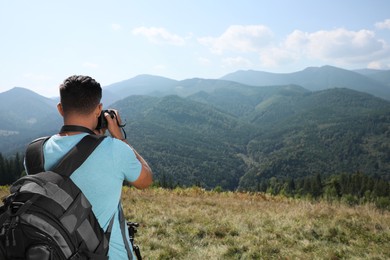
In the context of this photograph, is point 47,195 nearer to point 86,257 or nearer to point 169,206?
point 86,257

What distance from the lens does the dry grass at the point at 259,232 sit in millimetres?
6316

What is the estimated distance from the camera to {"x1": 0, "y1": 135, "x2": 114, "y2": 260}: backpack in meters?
1.91

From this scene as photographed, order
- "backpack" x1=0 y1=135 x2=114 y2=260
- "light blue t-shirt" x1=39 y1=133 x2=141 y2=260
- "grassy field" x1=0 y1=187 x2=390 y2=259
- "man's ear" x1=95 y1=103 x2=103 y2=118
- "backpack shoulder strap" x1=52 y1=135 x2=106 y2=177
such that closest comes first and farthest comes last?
"backpack" x1=0 y1=135 x2=114 y2=260 → "backpack shoulder strap" x1=52 y1=135 x2=106 y2=177 → "light blue t-shirt" x1=39 y1=133 x2=141 y2=260 → "man's ear" x1=95 y1=103 x2=103 y2=118 → "grassy field" x1=0 y1=187 x2=390 y2=259

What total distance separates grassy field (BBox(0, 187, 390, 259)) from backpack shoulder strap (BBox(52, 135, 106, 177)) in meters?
4.46

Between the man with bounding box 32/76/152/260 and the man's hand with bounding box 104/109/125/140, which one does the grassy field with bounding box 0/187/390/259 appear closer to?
the man with bounding box 32/76/152/260

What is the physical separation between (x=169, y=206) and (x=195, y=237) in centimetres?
270

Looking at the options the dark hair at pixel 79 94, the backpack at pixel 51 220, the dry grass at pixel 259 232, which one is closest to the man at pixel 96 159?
the dark hair at pixel 79 94

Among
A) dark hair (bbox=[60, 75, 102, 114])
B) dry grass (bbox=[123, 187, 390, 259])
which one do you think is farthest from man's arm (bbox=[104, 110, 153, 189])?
dry grass (bbox=[123, 187, 390, 259])

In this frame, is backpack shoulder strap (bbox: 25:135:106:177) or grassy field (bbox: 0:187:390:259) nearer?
backpack shoulder strap (bbox: 25:135:106:177)

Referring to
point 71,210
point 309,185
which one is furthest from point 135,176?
point 309,185

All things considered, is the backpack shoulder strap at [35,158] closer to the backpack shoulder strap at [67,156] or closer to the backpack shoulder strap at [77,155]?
the backpack shoulder strap at [67,156]

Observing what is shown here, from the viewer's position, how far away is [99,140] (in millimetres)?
2279

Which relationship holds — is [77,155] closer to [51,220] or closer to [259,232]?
[51,220]

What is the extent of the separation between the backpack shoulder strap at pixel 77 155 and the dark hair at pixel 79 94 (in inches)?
10.1
